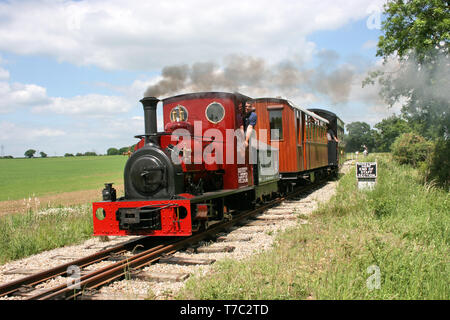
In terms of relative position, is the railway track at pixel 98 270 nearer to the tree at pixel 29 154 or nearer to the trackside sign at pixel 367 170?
the trackside sign at pixel 367 170

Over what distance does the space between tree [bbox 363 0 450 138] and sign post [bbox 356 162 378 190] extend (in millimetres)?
3999

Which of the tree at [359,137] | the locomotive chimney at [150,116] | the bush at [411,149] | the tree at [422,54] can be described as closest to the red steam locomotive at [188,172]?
the locomotive chimney at [150,116]

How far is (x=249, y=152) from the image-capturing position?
8.52m

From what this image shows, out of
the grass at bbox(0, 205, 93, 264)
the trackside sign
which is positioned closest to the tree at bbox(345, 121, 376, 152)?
the trackside sign

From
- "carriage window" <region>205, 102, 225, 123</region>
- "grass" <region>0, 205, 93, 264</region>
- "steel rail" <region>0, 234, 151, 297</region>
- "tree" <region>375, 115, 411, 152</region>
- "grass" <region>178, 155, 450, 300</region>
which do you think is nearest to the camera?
"grass" <region>178, 155, 450, 300</region>

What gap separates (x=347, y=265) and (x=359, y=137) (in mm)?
124136

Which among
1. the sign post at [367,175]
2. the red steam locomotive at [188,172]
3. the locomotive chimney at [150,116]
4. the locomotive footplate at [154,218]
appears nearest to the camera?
the locomotive footplate at [154,218]

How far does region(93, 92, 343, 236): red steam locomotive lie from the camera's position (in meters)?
5.95

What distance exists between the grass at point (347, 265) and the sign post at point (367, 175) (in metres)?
2.90

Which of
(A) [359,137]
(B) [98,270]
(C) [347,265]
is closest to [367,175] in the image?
(C) [347,265]

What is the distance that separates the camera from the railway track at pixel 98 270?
13.6 ft

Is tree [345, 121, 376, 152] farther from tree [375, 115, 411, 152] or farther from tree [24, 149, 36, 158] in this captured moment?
tree [24, 149, 36, 158]

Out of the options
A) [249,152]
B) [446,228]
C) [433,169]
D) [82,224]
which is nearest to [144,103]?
[249,152]

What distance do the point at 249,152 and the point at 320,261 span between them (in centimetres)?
433
